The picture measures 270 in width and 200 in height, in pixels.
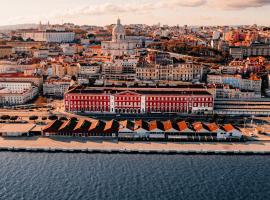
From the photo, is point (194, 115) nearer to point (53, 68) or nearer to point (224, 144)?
point (224, 144)

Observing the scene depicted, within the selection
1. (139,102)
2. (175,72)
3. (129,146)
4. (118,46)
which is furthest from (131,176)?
(118,46)

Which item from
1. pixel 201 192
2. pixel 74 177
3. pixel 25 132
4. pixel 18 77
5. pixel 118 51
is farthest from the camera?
pixel 118 51

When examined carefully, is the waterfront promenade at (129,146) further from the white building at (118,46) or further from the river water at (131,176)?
the white building at (118,46)

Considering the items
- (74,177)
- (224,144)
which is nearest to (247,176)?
(224,144)

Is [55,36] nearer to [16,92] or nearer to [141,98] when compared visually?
[16,92]

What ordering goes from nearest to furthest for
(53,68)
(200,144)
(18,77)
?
1. (200,144)
2. (18,77)
3. (53,68)

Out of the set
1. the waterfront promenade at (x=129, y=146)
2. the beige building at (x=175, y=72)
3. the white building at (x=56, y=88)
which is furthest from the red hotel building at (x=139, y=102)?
the beige building at (x=175, y=72)

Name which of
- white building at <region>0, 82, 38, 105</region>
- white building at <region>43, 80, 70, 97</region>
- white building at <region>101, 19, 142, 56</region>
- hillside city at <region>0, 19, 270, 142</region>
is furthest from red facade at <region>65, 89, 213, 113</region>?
white building at <region>101, 19, 142, 56</region>
